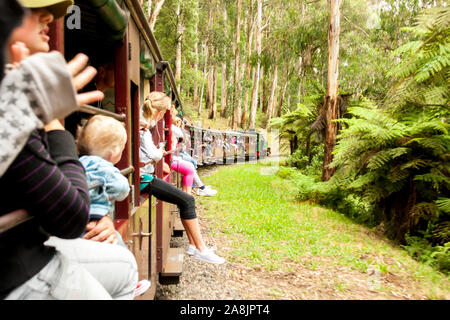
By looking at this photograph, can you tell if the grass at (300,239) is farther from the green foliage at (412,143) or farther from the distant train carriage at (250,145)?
the distant train carriage at (250,145)

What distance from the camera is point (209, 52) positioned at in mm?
34438

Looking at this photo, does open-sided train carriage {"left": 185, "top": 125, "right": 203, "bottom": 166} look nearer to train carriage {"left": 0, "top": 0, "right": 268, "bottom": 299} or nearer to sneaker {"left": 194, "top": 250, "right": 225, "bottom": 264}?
sneaker {"left": 194, "top": 250, "right": 225, "bottom": 264}

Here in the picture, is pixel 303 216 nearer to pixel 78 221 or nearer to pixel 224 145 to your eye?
pixel 78 221

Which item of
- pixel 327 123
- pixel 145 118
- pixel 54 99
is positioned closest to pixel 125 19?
pixel 54 99

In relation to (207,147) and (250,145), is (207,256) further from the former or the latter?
(250,145)

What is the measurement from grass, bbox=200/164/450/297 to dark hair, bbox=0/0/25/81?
461 cm

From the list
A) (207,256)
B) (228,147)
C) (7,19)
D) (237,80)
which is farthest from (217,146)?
(7,19)

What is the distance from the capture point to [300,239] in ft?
20.4

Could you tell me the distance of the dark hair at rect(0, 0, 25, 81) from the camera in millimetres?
781

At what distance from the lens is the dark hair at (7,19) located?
781 mm

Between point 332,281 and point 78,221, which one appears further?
point 332,281

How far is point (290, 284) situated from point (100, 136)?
142 inches

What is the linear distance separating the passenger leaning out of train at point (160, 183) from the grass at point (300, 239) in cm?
136

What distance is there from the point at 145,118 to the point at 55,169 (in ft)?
8.35
